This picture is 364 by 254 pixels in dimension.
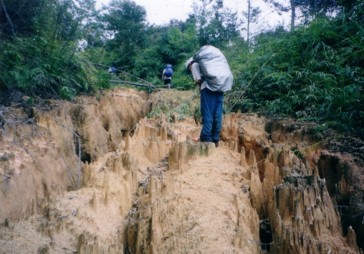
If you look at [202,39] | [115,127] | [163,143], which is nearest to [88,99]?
[115,127]

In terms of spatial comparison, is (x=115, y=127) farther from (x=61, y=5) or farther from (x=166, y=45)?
(x=166, y=45)

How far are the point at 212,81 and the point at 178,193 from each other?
177 cm

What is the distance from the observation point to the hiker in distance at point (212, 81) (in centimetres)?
396

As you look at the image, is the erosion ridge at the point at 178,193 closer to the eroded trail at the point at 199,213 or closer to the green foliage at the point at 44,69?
the eroded trail at the point at 199,213

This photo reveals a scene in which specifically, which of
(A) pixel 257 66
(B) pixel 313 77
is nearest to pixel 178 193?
(B) pixel 313 77

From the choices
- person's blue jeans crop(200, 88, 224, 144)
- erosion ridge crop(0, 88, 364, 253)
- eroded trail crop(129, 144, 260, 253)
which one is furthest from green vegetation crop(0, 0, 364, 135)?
eroded trail crop(129, 144, 260, 253)

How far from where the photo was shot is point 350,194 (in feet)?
8.79

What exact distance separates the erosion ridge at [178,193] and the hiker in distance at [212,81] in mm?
301

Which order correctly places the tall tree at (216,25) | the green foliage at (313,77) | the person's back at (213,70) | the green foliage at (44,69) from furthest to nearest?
1. the tall tree at (216,25)
2. the green foliage at (44,69)
3. the green foliage at (313,77)
4. the person's back at (213,70)

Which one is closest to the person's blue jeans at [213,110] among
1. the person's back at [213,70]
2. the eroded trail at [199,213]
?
the person's back at [213,70]

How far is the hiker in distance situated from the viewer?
396cm

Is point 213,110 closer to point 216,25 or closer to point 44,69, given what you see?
point 44,69

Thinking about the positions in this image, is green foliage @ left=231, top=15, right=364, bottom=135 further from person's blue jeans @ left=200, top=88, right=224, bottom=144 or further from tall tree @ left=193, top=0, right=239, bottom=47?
tall tree @ left=193, top=0, right=239, bottom=47

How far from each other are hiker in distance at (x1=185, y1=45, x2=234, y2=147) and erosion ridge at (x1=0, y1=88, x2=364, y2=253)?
11.9 inches
